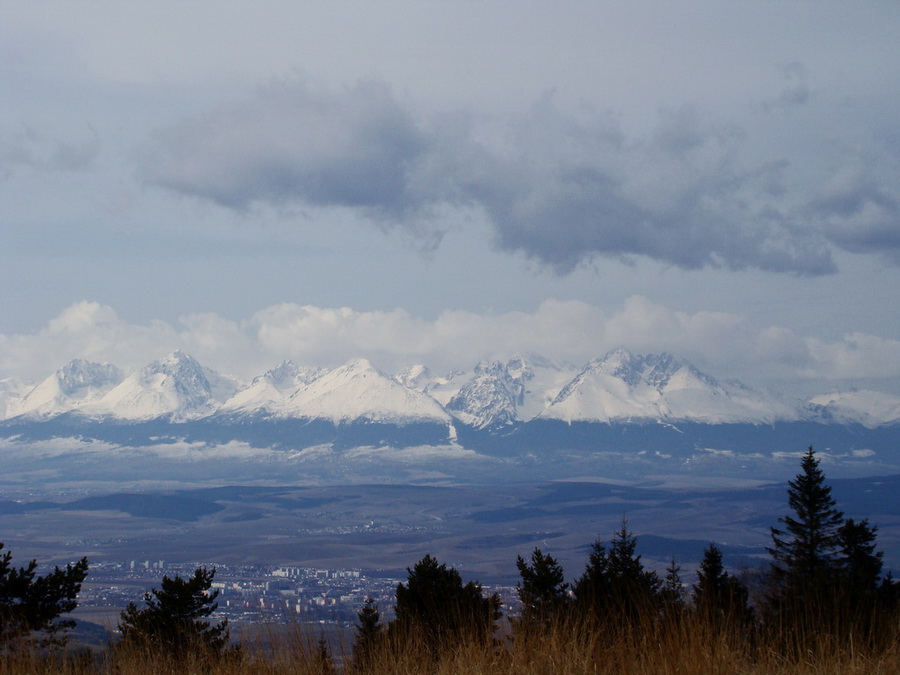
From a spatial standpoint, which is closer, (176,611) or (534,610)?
(534,610)

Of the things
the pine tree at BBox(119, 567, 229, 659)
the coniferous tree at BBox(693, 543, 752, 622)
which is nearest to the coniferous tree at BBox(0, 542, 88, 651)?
the pine tree at BBox(119, 567, 229, 659)

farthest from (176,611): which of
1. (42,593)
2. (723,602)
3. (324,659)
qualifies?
(723,602)

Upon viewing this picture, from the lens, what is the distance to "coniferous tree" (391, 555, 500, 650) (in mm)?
8006

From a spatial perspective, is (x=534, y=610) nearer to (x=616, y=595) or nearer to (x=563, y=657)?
(x=616, y=595)

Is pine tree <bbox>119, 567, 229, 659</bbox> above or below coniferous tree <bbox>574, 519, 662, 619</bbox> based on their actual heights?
below

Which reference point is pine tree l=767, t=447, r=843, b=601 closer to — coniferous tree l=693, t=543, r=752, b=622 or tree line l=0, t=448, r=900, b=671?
tree line l=0, t=448, r=900, b=671

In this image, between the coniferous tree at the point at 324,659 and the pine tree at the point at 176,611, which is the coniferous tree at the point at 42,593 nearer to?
the pine tree at the point at 176,611

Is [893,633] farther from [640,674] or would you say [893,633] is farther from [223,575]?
[223,575]

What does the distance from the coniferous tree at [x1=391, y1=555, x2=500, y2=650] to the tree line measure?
1.1 inches

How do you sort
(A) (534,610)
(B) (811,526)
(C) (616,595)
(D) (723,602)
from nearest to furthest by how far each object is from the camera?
(A) (534,610)
(D) (723,602)
(C) (616,595)
(B) (811,526)

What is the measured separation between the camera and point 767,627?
301 inches

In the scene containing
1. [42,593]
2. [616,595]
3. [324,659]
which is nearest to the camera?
[324,659]

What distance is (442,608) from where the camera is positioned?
35.3 feet

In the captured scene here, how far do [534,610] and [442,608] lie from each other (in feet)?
6.67
